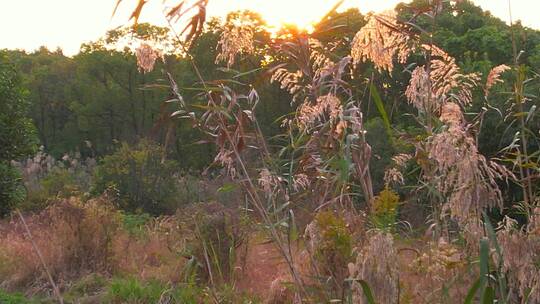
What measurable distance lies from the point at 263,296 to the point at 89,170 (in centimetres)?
1339

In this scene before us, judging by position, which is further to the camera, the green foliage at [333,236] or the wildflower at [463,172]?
the green foliage at [333,236]

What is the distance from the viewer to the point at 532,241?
7.92 feet

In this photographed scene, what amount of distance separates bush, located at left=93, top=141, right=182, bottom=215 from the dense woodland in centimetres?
3

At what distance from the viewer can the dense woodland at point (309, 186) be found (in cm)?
251

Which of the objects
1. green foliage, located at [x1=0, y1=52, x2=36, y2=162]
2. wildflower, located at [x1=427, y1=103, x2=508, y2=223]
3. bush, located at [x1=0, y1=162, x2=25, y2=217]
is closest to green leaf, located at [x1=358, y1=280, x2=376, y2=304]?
wildflower, located at [x1=427, y1=103, x2=508, y2=223]

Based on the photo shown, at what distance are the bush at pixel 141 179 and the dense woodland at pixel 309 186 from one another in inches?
1.1

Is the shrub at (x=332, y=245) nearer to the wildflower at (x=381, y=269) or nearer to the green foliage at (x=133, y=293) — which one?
the wildflower at (x=381, y=269)

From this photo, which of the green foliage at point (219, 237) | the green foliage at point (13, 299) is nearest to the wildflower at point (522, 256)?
the green foliage at point (219, 237)

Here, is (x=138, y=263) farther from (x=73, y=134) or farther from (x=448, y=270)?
(x=73, y=134)

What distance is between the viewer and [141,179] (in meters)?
15.1

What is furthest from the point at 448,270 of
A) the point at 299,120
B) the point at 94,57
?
the point at 94,57

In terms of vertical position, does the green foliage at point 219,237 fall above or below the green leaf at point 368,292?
below

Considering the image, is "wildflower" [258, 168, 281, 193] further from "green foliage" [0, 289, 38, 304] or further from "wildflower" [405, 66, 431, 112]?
"green foliage" [0, 289, 38, 304]

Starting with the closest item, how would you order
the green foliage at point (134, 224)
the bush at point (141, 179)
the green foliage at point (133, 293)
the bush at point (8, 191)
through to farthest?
1. the green foliage at point (133, 293)
2. the green foliage at point (134, 224)
3. the bush at point (8, 191)
4. the bush at point (141, 179)
